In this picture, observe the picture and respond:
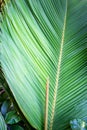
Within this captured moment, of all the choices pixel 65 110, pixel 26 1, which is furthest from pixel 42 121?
pixel 26 1

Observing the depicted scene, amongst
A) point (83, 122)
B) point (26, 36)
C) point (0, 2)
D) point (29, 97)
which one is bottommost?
point (83, 122)

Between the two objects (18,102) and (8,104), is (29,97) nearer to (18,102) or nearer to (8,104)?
(18,102)

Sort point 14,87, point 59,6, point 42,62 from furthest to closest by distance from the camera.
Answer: point 59,6 → point 42,62 → point 14,87

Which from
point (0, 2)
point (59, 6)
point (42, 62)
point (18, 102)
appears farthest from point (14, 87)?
point (59, 6)

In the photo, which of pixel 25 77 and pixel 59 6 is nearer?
pixel 25 77

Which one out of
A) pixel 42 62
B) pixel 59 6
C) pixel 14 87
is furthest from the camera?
pixel 59 6

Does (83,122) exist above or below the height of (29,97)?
below

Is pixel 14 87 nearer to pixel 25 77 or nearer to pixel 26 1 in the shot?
pixel 25 77
